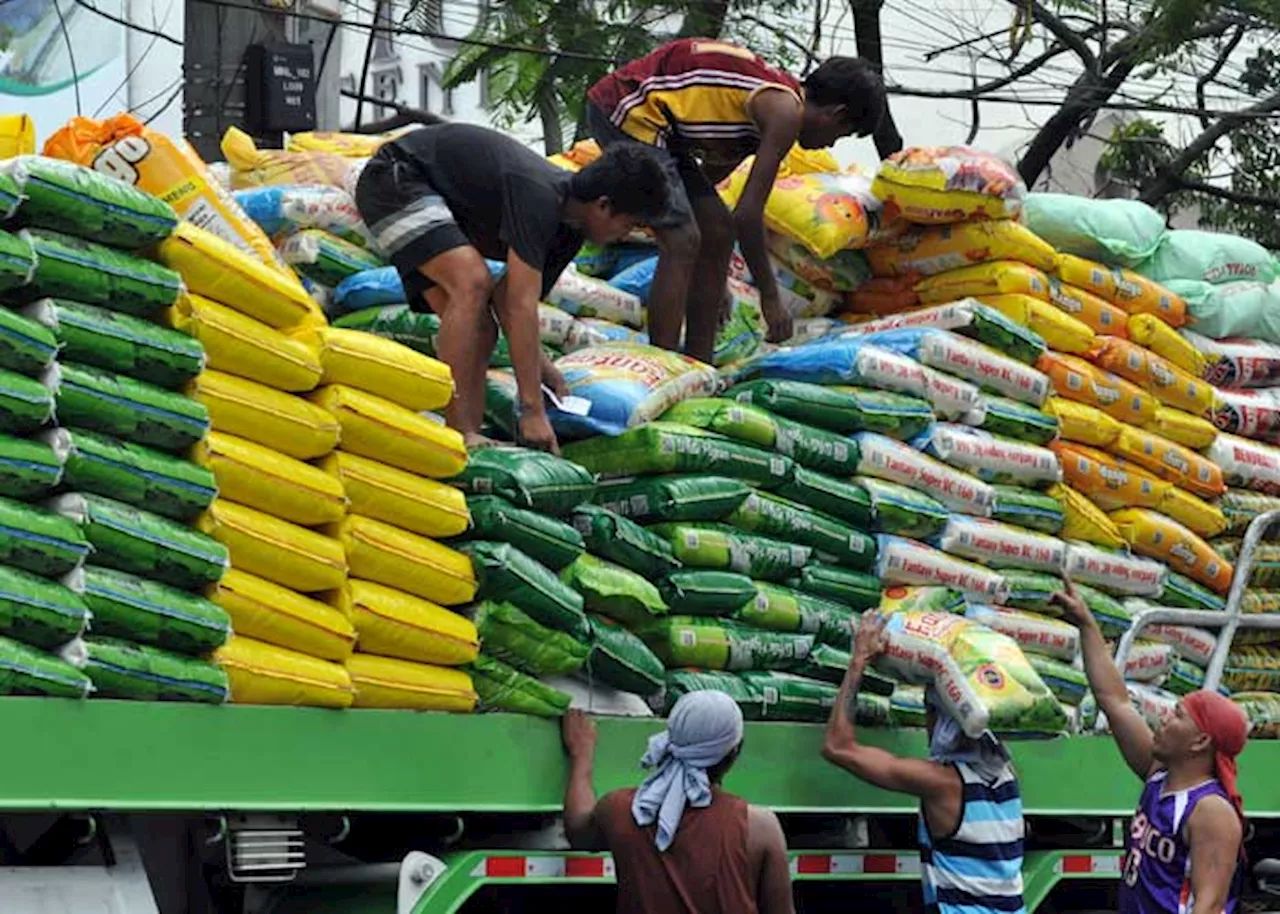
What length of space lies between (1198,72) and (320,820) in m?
13.7

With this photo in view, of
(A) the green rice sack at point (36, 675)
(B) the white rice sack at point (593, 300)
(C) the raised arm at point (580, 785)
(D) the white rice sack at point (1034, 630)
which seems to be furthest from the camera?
(B) the white rice sack at point (593, 300)

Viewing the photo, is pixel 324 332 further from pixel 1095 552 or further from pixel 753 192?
pixel 1095 552

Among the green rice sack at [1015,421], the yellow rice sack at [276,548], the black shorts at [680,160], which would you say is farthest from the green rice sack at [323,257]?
the yellow rice sack at [276,548]

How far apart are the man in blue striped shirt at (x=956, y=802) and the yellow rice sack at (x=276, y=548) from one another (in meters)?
1.49

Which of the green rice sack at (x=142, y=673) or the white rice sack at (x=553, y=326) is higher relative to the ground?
the white rice sack at (x=553, y=326)

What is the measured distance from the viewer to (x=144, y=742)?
14.6 ft

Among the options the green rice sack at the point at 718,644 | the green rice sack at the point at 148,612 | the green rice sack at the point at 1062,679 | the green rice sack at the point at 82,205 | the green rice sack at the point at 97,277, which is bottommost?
the green rice sack at the point at 1062,679

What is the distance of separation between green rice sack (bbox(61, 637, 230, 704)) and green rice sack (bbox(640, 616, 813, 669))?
1.54 m

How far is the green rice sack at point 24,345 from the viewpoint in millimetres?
4508

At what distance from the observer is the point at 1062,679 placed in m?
7.00

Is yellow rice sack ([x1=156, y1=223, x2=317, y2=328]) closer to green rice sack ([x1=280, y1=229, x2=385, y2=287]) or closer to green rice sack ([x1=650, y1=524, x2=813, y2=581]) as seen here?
green rice sack ([x1=650, y1=524, x2=813, y2=581])

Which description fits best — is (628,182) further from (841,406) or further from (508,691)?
(508,691)

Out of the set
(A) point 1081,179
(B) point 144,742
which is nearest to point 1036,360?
(B) point 144,742

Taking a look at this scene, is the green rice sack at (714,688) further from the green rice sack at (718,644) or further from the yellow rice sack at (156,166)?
the yellow rice sack at (156,166)
